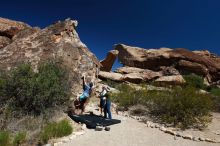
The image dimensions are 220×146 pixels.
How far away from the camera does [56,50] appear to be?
12523mm

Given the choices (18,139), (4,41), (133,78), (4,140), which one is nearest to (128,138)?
A: (18,139)

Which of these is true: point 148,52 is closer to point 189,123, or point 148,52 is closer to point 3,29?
point 3,29

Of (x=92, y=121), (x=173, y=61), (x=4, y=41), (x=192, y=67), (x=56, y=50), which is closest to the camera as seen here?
(x=92, y=121)

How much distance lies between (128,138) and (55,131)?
2.24 m

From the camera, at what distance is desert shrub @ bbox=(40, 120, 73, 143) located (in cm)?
783

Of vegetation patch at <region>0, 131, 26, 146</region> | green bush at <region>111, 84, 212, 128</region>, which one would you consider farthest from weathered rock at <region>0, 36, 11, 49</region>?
vegetation patch at <region>0, 131, 26, 146</region>

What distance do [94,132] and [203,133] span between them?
3.91 metres

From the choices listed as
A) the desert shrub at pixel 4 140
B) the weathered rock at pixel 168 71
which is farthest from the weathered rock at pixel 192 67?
the desert shrub at pixel 4 140

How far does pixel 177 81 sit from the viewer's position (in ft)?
98.5

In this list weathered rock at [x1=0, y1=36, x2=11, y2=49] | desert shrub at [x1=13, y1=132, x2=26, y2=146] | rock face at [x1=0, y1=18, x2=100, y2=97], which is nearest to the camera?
desert shrub at [x1=13, y1=132, x2=26, y2=146]

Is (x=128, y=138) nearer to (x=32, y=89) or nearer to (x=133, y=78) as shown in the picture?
(x=32, y=89)

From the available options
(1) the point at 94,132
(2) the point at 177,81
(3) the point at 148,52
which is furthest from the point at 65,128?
(3) the point at 148,52

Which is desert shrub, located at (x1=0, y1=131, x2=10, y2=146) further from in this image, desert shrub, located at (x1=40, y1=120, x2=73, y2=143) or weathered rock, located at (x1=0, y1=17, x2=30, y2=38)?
weathered rock, located at (x1=0, y1=17, x2=30, y2=38)

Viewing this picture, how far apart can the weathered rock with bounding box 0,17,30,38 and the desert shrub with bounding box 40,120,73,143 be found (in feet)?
31.7
